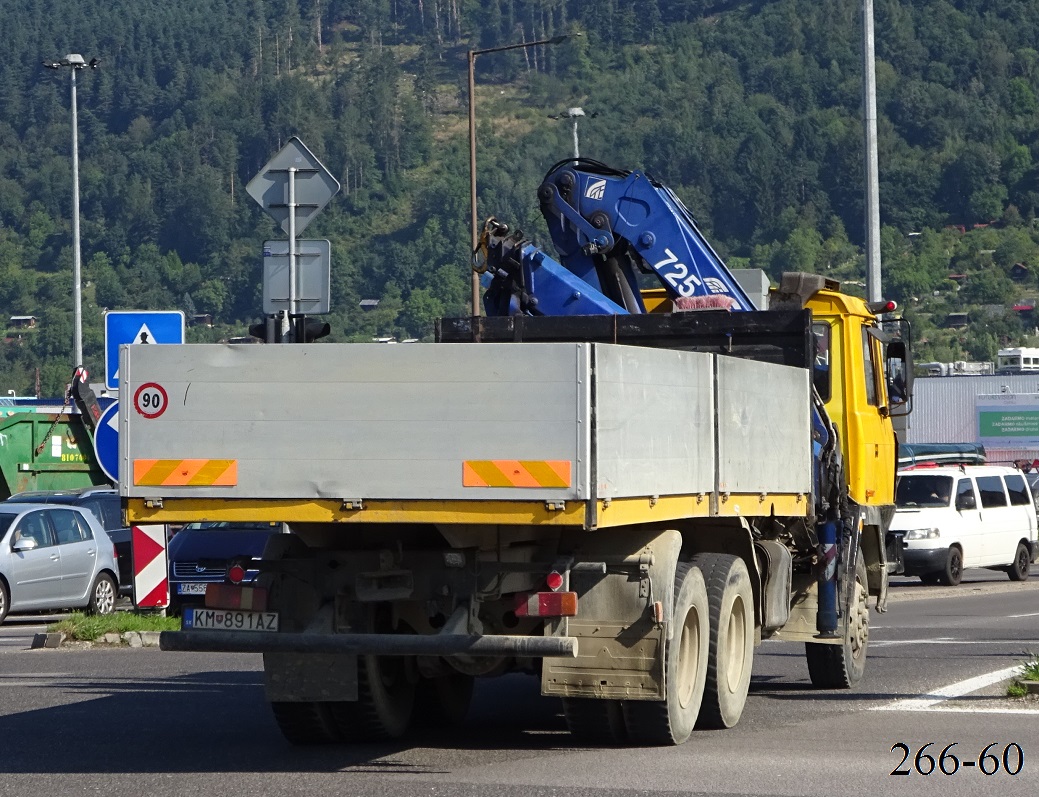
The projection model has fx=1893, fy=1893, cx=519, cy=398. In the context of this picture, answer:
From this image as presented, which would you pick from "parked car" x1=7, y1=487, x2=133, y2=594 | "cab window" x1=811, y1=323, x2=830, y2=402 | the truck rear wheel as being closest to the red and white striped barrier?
"parked car" x1=7, y1=487, x2=133, y2=594

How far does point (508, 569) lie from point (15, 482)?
21.8 m

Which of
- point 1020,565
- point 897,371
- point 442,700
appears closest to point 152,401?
point 442,700

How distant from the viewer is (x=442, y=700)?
1089 centimetres

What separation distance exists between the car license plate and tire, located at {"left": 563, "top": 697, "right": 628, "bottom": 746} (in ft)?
5.16

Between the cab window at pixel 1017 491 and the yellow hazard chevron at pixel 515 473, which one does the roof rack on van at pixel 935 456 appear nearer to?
the cab window at pixel 1017 491

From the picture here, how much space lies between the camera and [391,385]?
342 inches

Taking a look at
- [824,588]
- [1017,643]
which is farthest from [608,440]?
[1017,643]

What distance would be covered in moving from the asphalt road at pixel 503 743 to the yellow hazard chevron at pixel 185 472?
4.56ft

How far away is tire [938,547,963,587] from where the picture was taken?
2798 cm

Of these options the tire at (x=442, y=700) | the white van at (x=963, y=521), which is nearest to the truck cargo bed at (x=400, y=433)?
the tire at (x=442, y=700)

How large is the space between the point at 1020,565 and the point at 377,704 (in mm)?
22409

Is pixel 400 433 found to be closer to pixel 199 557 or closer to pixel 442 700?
pixel 442 700

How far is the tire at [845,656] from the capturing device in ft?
41.8

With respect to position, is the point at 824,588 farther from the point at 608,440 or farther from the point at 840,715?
the point at 608,440
